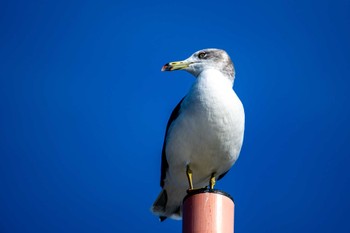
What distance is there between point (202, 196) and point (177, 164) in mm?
2649

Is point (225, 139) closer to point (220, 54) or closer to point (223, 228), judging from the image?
point (220, 54)

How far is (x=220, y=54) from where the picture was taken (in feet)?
40.3

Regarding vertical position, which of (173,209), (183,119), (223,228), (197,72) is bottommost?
(223,228)

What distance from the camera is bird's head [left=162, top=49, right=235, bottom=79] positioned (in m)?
12.1

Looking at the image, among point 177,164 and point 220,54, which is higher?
point 220,54

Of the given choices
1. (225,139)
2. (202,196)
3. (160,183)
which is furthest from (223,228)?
(160,183)

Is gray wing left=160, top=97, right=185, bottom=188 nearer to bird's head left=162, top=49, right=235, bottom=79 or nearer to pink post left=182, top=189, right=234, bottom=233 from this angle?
bird's head left=162, top=49, right=235, bottom=79

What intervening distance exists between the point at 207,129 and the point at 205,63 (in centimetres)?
153

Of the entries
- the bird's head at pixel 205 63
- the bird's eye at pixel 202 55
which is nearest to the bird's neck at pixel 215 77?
the bird's head at pixel 205 63

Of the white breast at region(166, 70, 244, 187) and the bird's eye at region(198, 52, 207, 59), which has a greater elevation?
the bird's eye at region(198, 52, 207, 59)

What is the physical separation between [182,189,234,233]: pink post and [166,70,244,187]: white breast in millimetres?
2022

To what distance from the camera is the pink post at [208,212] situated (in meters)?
8.70

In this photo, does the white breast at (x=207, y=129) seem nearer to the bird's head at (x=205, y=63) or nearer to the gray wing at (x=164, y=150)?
the gray wing at (x=164, y=150)

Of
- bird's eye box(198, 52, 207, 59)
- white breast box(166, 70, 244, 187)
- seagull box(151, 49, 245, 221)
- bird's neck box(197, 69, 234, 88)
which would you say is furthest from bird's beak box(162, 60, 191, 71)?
white breast box(166, 70, 244, 187)
